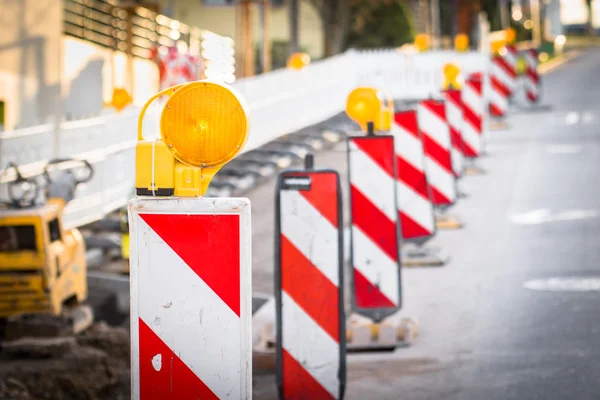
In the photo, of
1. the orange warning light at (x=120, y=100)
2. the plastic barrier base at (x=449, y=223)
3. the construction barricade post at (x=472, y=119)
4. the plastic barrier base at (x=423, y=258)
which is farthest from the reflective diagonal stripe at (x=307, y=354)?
the orange warning light at (x=120, y=100)

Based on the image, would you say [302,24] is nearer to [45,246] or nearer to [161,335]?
[45,246]

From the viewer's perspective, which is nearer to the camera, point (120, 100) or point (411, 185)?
point (411, 185)

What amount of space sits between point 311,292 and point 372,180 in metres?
1.66

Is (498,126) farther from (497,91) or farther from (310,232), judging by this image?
(310,232)

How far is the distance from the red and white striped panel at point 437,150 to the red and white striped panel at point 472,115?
13.1ft

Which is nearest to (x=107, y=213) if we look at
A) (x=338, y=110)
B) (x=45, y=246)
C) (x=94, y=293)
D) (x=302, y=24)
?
(x=94, y=293)

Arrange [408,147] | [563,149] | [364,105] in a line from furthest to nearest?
[563,149] → [408,147] → [364,105]

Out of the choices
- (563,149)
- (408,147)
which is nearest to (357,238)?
(408,147)

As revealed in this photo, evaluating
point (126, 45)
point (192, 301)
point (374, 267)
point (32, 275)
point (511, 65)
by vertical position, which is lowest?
point (32, 275)

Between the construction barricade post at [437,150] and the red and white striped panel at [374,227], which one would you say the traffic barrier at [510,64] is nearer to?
the construction barricade post at [437,150]

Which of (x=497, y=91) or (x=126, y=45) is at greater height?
(x=126, y=45)

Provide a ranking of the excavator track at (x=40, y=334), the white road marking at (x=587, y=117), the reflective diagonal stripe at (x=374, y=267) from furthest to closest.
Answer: the white road marking at (x=587, y=117), the excavator track at (x=40, y=334), the reflective diagonal stripe at (x=374, y=267)

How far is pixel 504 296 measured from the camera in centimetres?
903

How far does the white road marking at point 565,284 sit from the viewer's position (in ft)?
30.1
